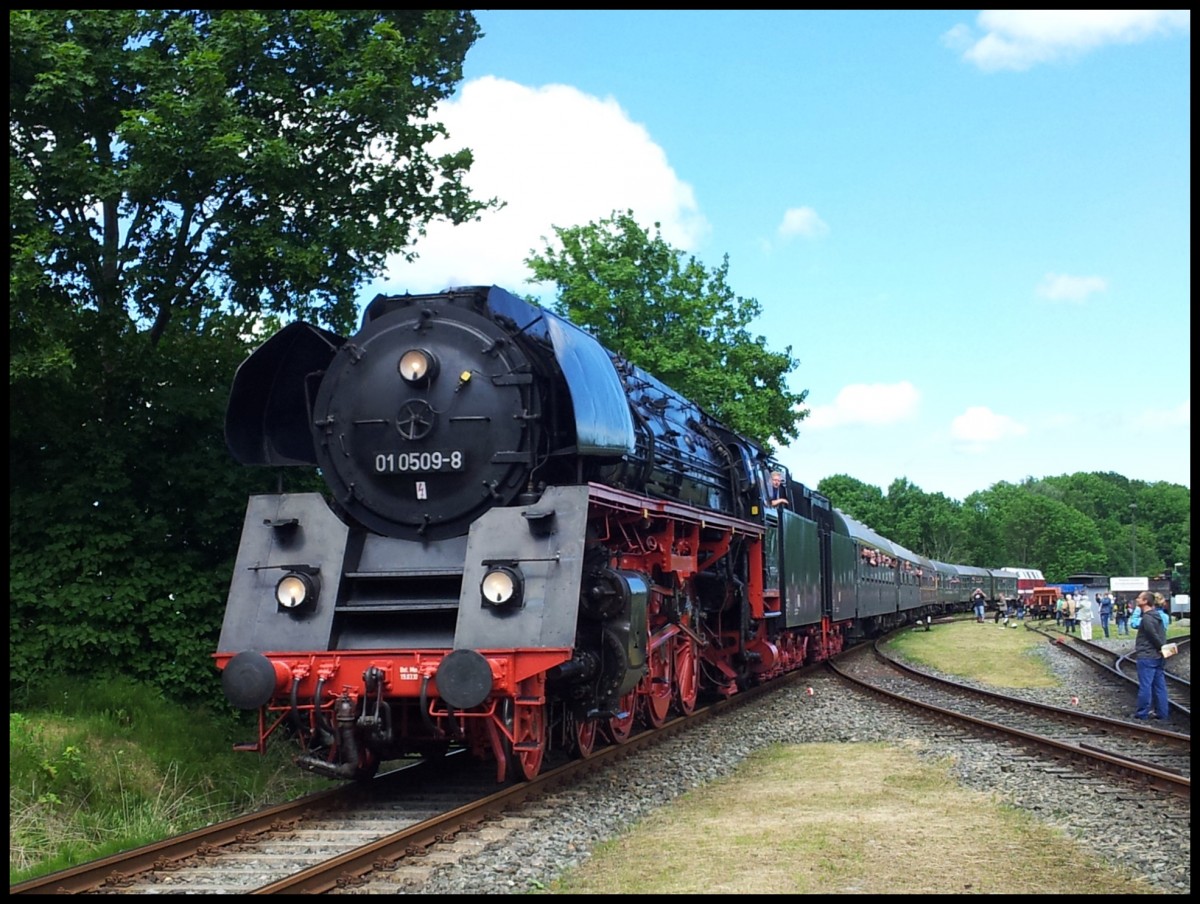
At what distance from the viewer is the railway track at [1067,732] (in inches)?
362

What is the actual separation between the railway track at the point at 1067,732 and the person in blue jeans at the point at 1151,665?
750mm

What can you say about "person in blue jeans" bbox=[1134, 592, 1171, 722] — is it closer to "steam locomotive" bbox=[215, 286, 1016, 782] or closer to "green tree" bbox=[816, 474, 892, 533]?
"steam locomotive" bbox=[215, 286, 1016, 782]

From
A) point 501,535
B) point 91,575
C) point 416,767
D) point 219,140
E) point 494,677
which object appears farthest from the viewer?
point 91,575

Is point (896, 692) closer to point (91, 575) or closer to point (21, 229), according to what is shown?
point (91, 575)

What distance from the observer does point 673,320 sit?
3078cm

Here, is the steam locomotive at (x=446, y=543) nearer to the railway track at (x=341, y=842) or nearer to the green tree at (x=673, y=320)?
the railway track at (x=341, y=842)

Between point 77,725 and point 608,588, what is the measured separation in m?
4.94

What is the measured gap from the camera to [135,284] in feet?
37.8

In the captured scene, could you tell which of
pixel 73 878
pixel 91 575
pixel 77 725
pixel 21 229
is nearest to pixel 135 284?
pixel 21 229

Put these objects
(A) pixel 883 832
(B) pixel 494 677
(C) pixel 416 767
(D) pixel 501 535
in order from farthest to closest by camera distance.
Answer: (C) pixel 416 767 → (D) pixel 501 535 → (B) pixel 494 677 → (A) pixel 883 832

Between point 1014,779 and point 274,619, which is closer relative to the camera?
point 274,619

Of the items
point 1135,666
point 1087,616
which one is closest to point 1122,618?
point 1087,616

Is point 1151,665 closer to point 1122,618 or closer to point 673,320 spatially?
point 673,320

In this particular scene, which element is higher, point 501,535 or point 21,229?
point 21,229
